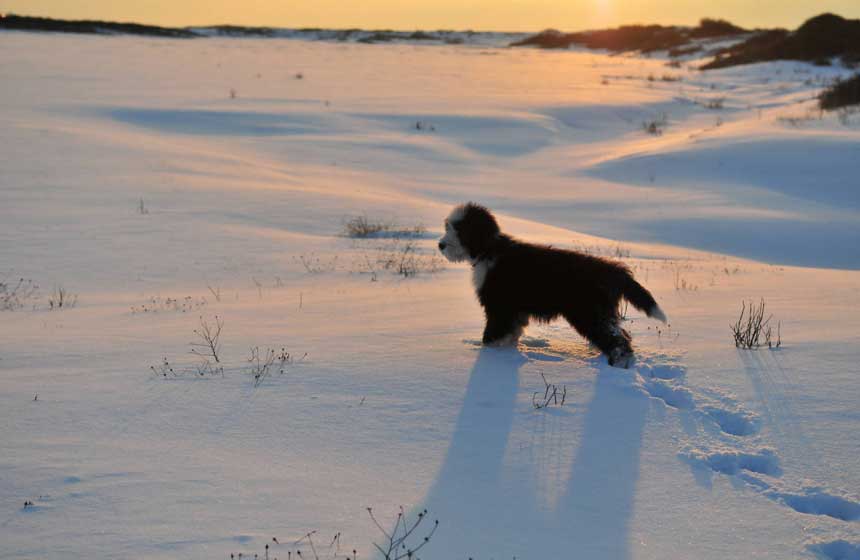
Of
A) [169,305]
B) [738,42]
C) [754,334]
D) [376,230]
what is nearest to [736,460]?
[754,334]

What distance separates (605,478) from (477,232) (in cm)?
261

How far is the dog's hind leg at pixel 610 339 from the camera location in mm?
5145

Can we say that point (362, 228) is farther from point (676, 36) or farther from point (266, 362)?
point (676, 36)

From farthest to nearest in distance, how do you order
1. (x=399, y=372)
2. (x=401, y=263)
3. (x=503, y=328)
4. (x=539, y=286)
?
(x=401, y=263)
(x=503, y=328)
(x=539, y=286)
(x=399, y=372)

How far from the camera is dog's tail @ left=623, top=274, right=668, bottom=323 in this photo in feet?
16.8

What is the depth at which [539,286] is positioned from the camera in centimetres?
538

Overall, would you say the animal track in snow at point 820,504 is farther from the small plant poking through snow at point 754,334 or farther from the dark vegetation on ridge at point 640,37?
the dark vegetation on ridge at point 640,37

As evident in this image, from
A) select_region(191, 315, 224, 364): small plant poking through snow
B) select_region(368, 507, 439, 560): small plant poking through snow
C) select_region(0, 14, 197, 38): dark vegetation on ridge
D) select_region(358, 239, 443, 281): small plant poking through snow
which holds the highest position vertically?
select_region(0, 14, 197, 38): dark vegetation on ridge

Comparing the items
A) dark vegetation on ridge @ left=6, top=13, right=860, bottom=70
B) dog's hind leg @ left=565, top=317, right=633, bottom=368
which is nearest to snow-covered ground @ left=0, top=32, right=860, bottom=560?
dog's hind leg @ left=565, top=317, right=633, bottom=368

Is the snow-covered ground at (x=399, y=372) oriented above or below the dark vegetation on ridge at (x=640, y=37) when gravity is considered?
below

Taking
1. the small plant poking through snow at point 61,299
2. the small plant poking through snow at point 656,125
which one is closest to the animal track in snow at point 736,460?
the small plant poking through snow at point 61,299

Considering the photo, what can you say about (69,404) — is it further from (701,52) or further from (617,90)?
(701,52)

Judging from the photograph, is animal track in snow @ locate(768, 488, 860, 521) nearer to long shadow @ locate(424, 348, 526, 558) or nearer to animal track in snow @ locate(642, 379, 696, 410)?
animal track in snow @ locate(642, 379, 696, 410)

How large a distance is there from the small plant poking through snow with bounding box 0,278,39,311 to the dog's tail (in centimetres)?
573
